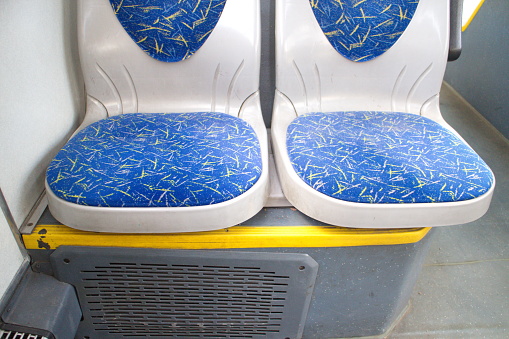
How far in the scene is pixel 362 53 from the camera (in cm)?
140

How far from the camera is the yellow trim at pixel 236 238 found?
42.0 inches

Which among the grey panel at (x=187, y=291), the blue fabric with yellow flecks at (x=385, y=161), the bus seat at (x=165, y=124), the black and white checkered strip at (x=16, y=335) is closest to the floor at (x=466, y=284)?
the grey panel at (x=187, y=291)

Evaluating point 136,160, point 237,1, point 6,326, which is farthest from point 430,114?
point 6,326

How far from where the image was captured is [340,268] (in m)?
1.17

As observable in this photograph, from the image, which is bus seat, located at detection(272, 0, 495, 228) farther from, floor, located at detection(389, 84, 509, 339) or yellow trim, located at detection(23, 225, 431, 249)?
floor, located at detection(389, 84, 509, 339)

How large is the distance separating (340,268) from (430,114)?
666 mm

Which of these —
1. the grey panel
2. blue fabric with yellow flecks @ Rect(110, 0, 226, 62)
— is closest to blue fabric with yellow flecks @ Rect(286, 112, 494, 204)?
the grey panel

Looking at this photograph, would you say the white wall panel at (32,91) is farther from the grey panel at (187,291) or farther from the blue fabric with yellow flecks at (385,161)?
the blue fabric with yellow flecks at (385,161)

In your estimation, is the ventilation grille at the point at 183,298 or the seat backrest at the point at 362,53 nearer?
the ventilation grille at the point at 183,298

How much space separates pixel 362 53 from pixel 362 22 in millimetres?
100

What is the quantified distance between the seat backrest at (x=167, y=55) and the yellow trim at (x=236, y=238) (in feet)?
1.48

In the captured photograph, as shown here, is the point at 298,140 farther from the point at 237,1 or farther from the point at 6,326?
the point at 6,326

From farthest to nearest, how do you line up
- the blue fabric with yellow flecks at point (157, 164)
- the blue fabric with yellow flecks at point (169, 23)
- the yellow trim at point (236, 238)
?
1. the blue fabric with yellow flecks at point (169, 23)
2. the yellow trim at point (236, 238)
3. the blue fabric with yellow flecks at point (157, 164)

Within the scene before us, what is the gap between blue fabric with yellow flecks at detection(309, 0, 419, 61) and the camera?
1348mm
